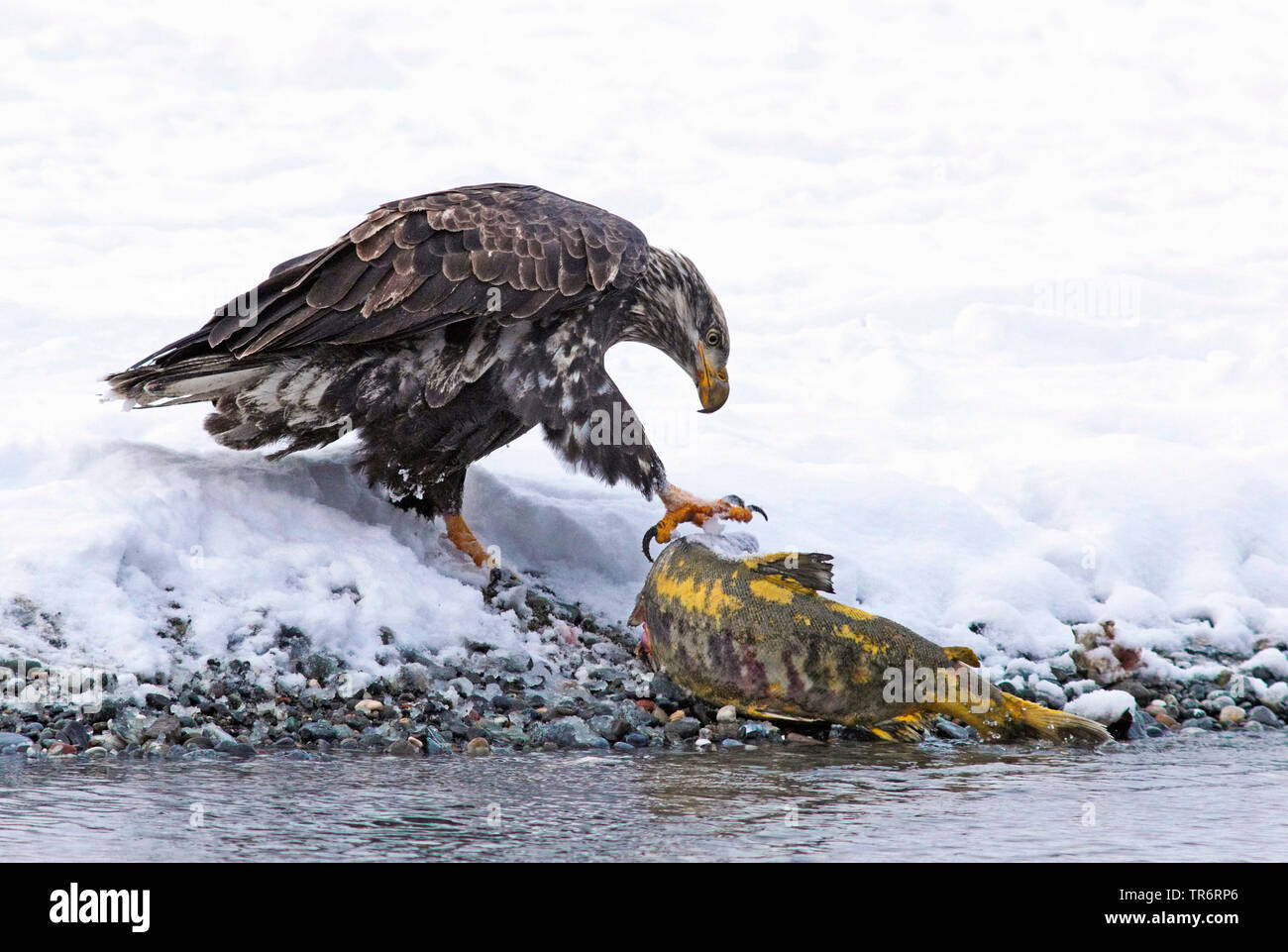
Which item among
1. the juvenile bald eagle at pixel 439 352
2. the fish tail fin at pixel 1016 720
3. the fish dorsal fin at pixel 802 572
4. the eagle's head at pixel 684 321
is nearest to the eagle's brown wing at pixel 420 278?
the juvenile bald eagle at pixel 439 352

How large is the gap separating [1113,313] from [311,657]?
8831 millimetres

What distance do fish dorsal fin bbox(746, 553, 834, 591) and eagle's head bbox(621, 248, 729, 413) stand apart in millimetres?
1613

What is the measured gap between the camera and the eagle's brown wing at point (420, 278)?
18.6ft

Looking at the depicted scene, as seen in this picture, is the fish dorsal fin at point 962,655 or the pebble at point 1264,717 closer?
the fish dorsal fin at point 962,655

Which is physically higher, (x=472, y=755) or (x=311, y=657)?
(x=311, y=657)

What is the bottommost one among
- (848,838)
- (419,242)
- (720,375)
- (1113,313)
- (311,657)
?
(848,838)

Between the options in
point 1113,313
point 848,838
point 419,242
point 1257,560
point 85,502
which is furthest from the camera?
point 1113,313

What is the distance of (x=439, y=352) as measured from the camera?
5.86 meters

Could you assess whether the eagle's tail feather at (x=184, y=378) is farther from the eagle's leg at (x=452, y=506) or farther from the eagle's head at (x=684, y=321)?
the eagle's head at (x=684, y=321)

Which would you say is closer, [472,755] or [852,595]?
[472,755]
